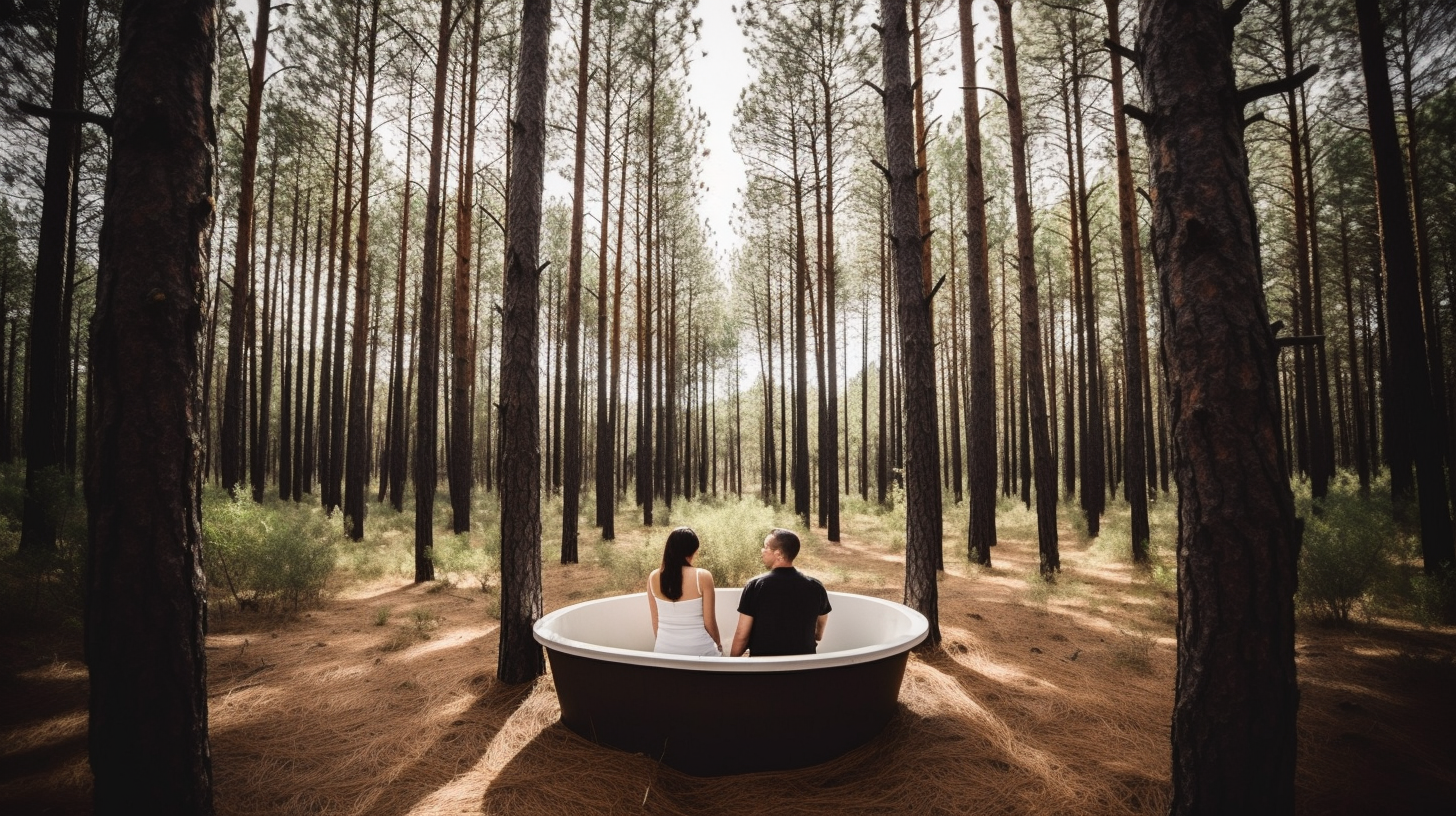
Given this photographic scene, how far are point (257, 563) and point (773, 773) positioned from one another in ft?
25.9

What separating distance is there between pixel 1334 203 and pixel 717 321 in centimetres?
1982

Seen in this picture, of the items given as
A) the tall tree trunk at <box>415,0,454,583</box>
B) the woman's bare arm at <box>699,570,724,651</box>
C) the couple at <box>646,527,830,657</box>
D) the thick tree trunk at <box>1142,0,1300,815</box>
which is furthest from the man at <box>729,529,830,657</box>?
the tall tree trunk at <box>415,0,454,583</box>

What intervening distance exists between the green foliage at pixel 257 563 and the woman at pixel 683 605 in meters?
6.47

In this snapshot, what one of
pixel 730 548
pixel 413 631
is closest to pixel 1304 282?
pixel 730 548

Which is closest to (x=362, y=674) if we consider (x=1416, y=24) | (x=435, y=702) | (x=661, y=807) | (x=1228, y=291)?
(x=435, y=702)

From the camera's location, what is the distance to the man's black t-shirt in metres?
3.70

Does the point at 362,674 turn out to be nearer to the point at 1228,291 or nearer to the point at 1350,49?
the point at 1228,291

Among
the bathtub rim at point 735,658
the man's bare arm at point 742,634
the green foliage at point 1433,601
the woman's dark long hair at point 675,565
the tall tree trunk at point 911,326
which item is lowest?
the green foliage at point 1433,601

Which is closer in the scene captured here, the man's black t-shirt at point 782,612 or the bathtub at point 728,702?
the bathtub at point 728,702

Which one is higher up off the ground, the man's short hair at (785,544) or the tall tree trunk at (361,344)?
the tall tree trunk at (361,344)

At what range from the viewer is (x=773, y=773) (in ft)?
10.4

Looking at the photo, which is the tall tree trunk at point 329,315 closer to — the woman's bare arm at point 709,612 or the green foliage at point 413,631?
the green foliage at point 413,631

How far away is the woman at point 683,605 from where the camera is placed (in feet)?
12.6

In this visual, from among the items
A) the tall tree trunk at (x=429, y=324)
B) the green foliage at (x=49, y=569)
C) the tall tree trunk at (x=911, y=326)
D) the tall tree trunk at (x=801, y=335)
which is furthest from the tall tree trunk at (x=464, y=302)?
the tall tree trunk at (x=801, y=335)
